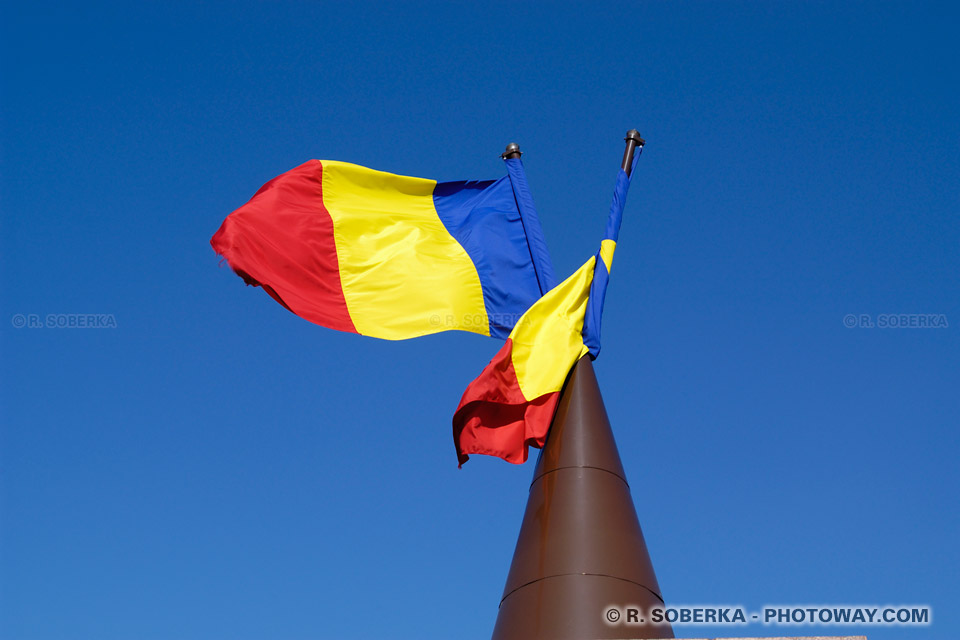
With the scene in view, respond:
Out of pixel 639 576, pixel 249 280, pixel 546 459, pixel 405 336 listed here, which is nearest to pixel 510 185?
pixel 405 336

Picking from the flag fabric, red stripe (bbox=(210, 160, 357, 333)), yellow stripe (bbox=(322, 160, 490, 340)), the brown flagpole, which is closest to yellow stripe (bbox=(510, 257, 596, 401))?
the brown flagpole

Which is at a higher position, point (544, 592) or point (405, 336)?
point (405, 336)

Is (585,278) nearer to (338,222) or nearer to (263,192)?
(338,222)

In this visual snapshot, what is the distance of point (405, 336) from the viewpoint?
476 inches

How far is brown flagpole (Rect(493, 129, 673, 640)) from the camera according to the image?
8797 millimetres

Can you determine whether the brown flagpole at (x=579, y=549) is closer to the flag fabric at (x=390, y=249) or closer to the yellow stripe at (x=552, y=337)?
the yellow stripe at (x=552, y=337)

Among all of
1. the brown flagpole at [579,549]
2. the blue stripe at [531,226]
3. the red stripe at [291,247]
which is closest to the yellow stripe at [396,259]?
the red stripe at [291,247]

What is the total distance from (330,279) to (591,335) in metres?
3.30

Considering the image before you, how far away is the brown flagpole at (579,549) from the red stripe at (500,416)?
20 centimetres

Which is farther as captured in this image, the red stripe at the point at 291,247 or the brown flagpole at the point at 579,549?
the red stripe at the point at 291,247

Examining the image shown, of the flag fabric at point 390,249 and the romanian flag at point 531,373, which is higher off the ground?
the flag fabric at point 390,249

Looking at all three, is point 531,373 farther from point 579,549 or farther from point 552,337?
point 579,549

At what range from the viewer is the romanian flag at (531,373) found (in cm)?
1068

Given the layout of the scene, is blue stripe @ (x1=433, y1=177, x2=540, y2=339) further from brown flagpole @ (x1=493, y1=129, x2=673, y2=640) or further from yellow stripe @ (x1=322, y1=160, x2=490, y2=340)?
brown flagpole @ (x1=493, y1=129, x2=673, y2=640)
